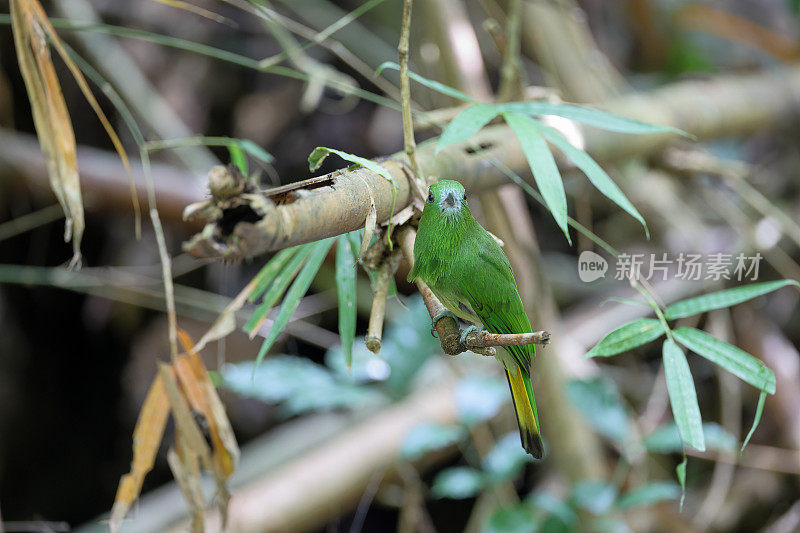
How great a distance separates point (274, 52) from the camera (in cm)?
295

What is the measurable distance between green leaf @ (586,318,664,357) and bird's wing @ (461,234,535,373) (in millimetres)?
104

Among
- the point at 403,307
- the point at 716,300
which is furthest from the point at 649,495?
the point at 716,300

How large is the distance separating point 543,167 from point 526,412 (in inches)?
8.4

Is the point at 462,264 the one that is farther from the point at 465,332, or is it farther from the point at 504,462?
the point at 504,462

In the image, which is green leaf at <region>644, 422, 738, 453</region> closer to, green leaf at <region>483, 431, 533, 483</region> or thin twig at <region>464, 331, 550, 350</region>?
green leaf at <region>483, 431, 533, 483</region>

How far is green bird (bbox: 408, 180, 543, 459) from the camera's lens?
58cm

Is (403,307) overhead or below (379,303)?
below

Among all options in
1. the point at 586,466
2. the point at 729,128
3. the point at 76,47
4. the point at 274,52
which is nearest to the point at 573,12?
the point at 729,128

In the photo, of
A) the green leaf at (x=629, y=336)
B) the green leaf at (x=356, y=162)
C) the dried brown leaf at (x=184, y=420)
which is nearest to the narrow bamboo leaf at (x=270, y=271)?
the dried brown leaf at (x=184, y=420)

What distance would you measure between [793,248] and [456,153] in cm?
207

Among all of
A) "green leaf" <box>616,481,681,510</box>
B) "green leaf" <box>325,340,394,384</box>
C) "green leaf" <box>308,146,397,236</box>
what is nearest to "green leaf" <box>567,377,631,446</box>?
"green leaf" <box>616,481,681,510</box>

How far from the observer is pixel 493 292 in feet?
1.93

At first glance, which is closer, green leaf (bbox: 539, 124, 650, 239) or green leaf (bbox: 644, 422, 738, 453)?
green leaf (bbox: 539, 124, 650, 239)

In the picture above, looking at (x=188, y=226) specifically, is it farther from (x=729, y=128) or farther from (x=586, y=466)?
(x=729, y=128)
